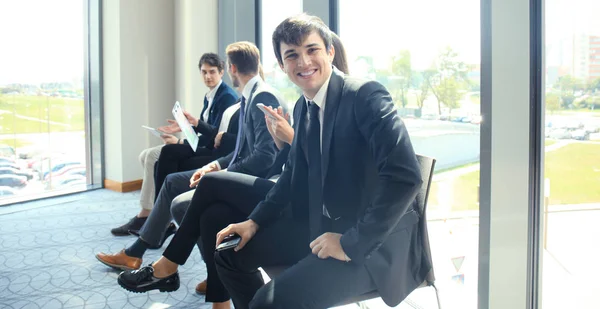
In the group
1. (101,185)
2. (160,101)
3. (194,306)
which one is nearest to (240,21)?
(160,101)

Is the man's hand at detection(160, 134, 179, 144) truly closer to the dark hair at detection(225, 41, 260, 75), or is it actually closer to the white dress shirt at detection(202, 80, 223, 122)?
the white dress shirt at detection(202, 80, 223, 122)

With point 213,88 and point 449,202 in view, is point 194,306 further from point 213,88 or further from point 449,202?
point 213,88

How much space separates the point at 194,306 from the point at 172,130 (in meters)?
1.17

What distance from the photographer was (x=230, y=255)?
1.65m

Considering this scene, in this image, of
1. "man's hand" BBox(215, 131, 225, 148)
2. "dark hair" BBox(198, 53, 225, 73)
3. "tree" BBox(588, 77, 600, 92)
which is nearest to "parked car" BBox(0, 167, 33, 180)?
"dark hair" BBox(198, 53, 225, 73)

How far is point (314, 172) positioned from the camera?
5.09 feet

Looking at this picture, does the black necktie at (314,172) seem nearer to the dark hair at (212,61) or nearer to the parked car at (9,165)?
the dark hair at (212,61)

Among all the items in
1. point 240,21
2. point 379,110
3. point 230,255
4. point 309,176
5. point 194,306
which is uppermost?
point 240,21

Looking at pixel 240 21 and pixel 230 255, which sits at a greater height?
pixel 240 21

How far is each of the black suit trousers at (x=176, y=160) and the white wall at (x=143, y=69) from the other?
1565mm

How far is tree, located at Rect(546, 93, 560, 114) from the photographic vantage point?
1.71 metres

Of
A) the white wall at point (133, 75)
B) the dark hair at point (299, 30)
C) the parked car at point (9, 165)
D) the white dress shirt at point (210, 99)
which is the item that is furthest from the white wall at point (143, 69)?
the dark hair at point (299, 30)

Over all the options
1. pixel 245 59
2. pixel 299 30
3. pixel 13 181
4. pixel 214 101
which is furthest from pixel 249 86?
pixel 13 181

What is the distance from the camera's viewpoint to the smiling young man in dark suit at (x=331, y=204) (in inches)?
52.9
